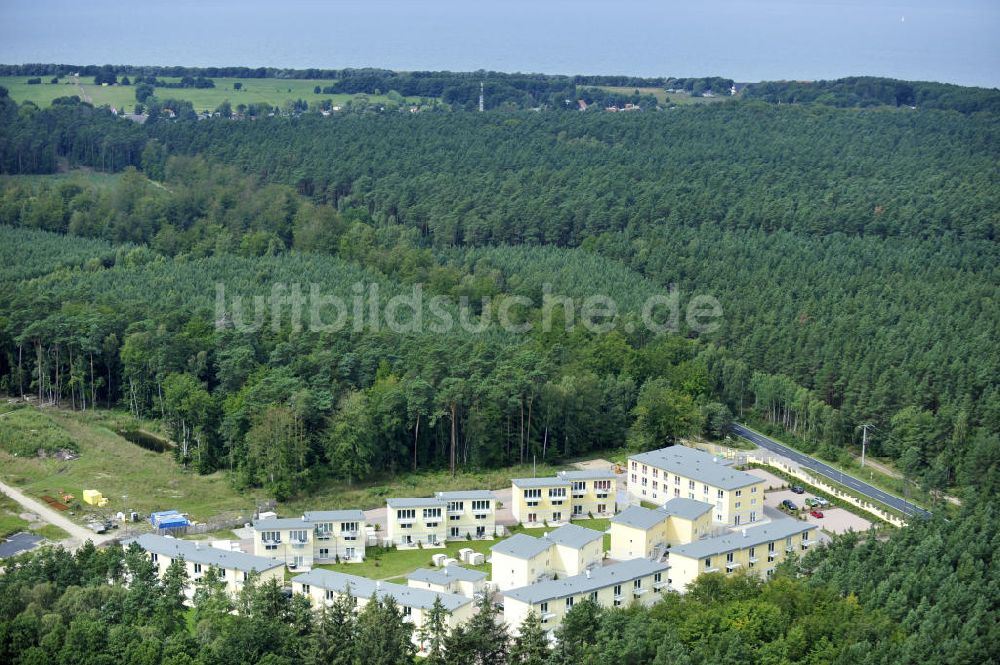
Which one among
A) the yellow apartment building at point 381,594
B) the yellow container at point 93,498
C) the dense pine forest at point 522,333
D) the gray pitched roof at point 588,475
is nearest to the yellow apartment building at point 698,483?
the gray pitched roof at point 588,475

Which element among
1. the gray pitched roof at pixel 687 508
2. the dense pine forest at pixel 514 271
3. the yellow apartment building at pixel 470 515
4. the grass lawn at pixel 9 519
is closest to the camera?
the gray pitched roof at pixel 687 508

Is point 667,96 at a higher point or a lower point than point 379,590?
higher

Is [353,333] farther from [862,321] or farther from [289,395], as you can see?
[862,321]

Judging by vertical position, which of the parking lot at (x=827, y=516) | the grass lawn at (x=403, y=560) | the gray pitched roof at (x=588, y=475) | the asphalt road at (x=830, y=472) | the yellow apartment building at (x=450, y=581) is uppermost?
the gray pitched roof at (x=588, y=475)

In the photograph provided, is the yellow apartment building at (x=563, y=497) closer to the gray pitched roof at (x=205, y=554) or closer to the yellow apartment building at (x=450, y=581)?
the yellow apartment building at (x=450, y=581)

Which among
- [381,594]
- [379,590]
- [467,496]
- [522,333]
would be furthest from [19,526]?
[522,333]

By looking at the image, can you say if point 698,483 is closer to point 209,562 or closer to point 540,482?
point 540,482
